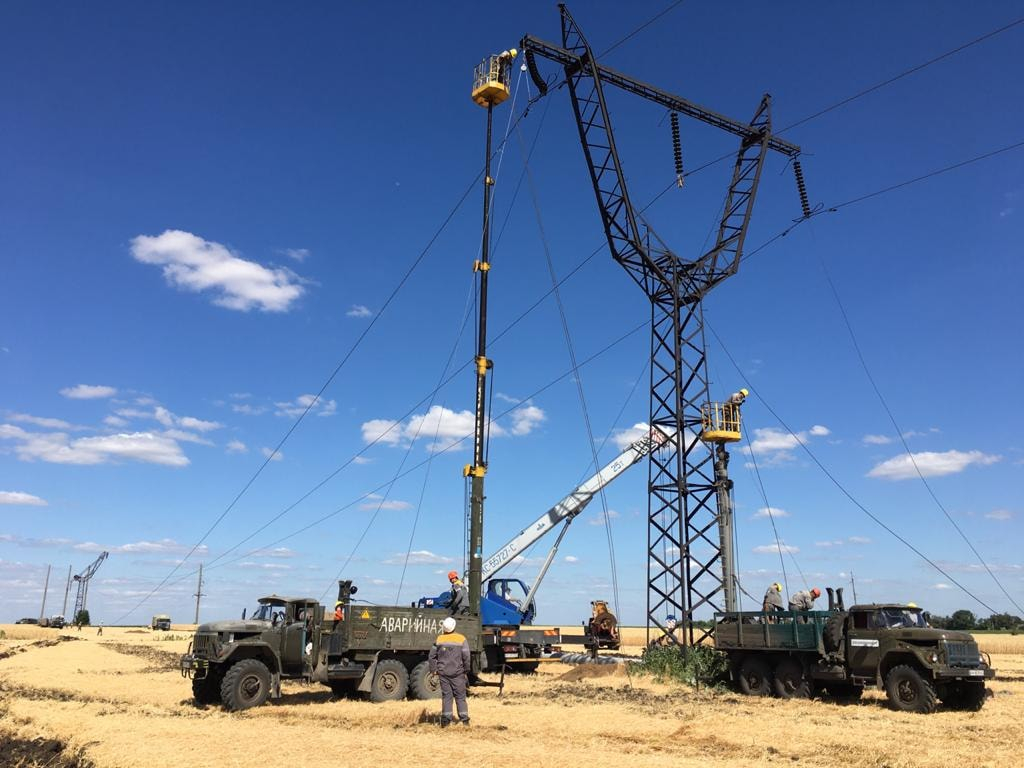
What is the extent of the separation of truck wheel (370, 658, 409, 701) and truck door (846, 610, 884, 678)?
9785mm

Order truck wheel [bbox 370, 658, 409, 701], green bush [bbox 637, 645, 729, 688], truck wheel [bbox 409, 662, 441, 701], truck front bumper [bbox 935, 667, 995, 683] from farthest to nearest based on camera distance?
green bush [bbox 637, 645, 729, 688], truck wheel [bbox 409, 662, 441, 701], truck wheel [bbox 370, 658, 409, 701], truck front bumper [bbox 935, 667, 995, 683]

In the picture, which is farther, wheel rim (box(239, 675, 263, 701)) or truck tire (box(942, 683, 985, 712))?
truck tire (box(942, 683, 985, 712))

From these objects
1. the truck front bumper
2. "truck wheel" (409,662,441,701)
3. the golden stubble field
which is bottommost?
the golden stubble field

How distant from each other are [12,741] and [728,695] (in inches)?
584

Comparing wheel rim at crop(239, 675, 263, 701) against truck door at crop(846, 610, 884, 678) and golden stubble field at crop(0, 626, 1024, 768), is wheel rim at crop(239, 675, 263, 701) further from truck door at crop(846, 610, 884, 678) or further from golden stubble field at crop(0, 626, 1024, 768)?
truck door at crop(846, 610, 884, 678)

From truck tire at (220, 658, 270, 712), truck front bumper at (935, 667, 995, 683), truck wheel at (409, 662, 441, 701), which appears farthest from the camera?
truck wheel at (409, 662, 441, 701)

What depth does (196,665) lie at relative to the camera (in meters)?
15.0

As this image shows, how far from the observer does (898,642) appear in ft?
52.6

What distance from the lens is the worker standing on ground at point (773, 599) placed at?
19.8 m

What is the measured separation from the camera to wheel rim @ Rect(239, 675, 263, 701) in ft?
48.5

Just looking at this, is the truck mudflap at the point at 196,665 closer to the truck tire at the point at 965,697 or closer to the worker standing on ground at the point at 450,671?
the worker standing on ground at the point at 450,671

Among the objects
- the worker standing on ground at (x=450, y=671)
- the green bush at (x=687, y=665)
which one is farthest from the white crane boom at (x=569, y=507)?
the worker standing on ground at (x=450, y=671)

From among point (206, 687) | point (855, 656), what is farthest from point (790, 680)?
point (206, 687)

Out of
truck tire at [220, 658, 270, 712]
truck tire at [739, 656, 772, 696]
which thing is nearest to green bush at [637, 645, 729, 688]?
truck tire at [739, 656, 772, 696]
